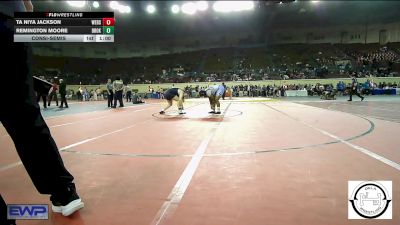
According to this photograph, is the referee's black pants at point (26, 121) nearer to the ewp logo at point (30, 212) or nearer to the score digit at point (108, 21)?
the ewp logo at point (30, 212)

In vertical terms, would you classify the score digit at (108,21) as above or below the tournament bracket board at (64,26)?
above

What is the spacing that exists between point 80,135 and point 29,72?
478 cm

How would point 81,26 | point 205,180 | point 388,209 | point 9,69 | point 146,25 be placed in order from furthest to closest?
point 146,25
point 205,180
point 81,26
point 388,209
point 9,69

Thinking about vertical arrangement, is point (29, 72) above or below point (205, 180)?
above

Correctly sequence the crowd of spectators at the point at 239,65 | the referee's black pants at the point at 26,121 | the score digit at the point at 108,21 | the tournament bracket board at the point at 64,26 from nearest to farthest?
the referee's black pants at the point at 26,121, the tournament bracket board at the point at 64,26, the score digit at the point at 108,21, the crowd of spectators at the point at 239,65

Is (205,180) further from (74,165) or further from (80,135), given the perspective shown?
(80,135)

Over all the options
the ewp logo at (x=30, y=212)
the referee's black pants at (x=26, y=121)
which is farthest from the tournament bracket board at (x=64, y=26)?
the ewp logo at (x=30, y=212)

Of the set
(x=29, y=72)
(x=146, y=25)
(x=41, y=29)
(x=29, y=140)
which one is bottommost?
(x=29, y=140)

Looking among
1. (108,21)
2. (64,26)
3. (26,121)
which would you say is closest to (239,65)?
(108,21)

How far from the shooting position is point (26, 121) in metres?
2.12

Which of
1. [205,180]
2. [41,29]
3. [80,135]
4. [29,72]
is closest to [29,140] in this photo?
[29,72]

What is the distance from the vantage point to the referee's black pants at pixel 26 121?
6.71ft

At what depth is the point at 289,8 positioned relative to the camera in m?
33.2

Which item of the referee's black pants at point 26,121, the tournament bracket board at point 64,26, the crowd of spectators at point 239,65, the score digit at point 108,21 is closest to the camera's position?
the referee's black pants at point 26,121
